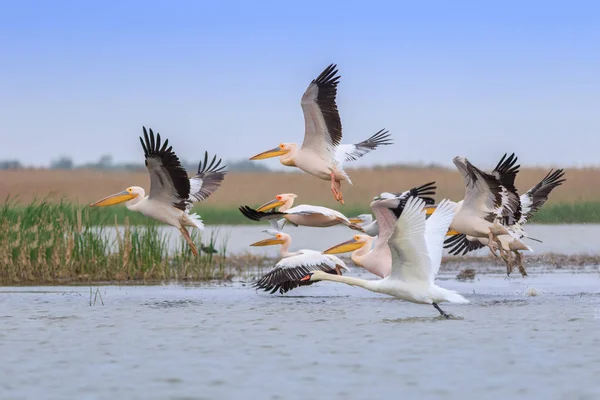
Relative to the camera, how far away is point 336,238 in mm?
25172

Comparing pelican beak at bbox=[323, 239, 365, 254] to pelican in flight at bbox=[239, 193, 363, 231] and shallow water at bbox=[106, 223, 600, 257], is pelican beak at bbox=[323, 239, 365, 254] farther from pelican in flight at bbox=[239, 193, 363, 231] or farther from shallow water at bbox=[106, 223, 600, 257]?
shallow water at bbox=[106, 223, 600, 257]

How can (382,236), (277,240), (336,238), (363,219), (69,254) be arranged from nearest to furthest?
1. (382,236)
2. (363,219)
3. (277,240)
4. (69,254)
5. (336,238)

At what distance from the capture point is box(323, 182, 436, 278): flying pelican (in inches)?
426

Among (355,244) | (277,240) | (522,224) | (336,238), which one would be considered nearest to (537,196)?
(522,224)

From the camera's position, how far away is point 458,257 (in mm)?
18734

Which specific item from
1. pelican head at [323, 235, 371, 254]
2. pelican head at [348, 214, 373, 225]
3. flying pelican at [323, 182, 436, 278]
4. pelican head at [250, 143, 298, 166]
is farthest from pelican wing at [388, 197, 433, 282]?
pelican head at [250, 143, 298, 166]

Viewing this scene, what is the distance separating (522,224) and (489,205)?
1468mm

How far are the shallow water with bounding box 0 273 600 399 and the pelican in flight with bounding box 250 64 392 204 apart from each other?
5.32ft

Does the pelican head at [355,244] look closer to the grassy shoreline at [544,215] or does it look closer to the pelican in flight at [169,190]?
the pelican in flight at [169,190]

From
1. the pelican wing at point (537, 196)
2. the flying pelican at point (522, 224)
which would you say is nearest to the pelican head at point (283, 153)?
the flying pelican at point (522, 224)

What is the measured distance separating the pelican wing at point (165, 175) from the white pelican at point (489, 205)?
3.15m

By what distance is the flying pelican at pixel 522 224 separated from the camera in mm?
13094

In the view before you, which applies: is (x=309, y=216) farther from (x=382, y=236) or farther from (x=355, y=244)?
(x=382, y=236)

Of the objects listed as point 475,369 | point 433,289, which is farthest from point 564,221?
point 475,369
